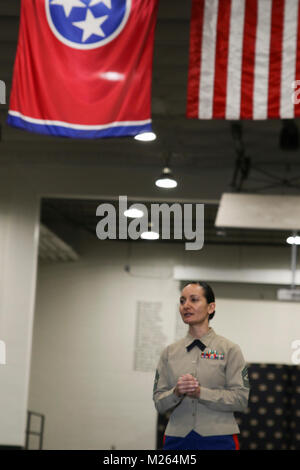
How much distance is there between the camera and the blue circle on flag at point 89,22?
4.86 meters

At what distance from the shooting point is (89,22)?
16.0ft

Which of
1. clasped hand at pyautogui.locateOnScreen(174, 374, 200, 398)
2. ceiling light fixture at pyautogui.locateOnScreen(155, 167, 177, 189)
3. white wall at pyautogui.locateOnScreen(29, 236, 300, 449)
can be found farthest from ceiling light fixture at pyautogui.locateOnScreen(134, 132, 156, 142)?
white wall at pyautogui.locateOnScreen(29, 236, 300, 449)

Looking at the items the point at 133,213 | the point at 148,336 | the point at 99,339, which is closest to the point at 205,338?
the point at 133,213

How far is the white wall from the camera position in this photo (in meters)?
13.4

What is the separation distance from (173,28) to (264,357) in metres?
6.34

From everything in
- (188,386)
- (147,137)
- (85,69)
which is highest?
(147,137)

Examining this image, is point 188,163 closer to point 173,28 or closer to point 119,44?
point 173,28

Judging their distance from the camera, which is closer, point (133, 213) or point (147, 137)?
point (147, 137)

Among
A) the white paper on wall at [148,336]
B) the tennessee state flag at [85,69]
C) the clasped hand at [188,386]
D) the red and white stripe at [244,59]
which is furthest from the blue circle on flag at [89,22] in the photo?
the white paper on wall at [148,336]

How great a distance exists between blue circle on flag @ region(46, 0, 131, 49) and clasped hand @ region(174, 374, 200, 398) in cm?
239

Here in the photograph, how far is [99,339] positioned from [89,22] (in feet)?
31.5

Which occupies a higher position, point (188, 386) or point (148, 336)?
point (148, 336)

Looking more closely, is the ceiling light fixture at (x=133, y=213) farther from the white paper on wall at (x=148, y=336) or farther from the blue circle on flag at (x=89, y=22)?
the blue circle on flag at (x=89, y=22)

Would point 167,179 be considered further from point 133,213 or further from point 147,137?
point 133,213
